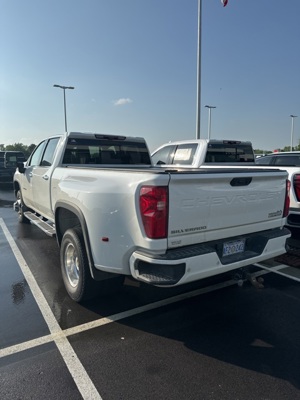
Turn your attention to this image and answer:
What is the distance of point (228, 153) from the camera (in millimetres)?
8148

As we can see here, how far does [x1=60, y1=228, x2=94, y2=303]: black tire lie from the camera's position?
369 cm

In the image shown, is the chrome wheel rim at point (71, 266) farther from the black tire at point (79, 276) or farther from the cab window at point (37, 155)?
the cab window at point (37, 155)

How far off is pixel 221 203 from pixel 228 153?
17.0 feet

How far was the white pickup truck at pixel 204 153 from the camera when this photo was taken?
7641 millimetres

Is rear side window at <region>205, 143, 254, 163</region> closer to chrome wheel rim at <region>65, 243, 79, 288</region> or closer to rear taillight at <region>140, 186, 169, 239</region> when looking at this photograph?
chrome wheel rim at <region>65, 243, 79, 288</region>

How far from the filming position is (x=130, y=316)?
3693 millimetres

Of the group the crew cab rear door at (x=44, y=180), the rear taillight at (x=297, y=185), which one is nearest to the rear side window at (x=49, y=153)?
the crew cab rear door at (x=44, y=180)

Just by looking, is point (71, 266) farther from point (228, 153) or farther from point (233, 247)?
point (228, 153)

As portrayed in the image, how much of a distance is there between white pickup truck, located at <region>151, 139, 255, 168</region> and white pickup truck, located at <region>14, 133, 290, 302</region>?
12.4 feet

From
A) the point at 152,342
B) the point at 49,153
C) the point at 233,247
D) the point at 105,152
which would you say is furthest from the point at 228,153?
the point at 152,342

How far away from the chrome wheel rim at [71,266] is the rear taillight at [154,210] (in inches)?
60.2

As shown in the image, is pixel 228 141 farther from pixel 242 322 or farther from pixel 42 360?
pixel 42 360

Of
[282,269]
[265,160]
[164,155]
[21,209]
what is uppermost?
[164,155]

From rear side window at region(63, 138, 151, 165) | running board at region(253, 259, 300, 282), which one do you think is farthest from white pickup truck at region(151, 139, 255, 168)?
running board at region(253, 259, 300, 282)
